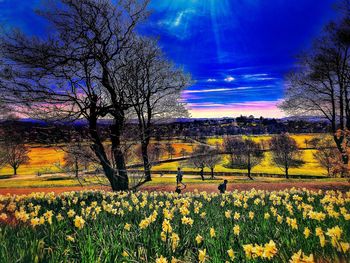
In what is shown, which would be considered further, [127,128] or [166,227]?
[127,128]

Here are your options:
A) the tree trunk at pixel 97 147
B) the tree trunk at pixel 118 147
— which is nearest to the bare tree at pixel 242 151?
the tree trunk at pixel 118 147

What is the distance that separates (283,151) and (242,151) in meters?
7.51

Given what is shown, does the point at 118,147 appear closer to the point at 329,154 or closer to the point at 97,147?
the point at 97,147

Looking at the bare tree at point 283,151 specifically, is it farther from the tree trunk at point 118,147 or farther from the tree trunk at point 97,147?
the tree trunk at point 97,147

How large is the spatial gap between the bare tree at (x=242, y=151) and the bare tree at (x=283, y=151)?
9.20 feet

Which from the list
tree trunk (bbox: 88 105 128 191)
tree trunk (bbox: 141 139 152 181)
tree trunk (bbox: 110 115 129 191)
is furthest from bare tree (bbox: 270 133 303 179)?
tree trunk (bbox: 88 105 128 191)

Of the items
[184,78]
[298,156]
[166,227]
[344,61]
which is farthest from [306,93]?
[298,156]

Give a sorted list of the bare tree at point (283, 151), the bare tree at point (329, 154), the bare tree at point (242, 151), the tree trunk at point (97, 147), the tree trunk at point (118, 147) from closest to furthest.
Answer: the tree trunk at point (97, 147) → the tree trunk at point (118, 147) → the bare tree at point (329, 154) → the bare tree at point (283, 151) → the bare tree at point (242, 151)

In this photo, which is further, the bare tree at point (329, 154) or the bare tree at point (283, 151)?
the bare tree at point (283, 151)

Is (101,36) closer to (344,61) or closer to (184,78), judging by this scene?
(184,78)

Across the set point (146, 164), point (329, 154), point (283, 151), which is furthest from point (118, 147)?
point (283, 151)

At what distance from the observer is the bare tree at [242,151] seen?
53.1m

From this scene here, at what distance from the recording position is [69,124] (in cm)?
1120

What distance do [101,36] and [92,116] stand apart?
10.7 feet
